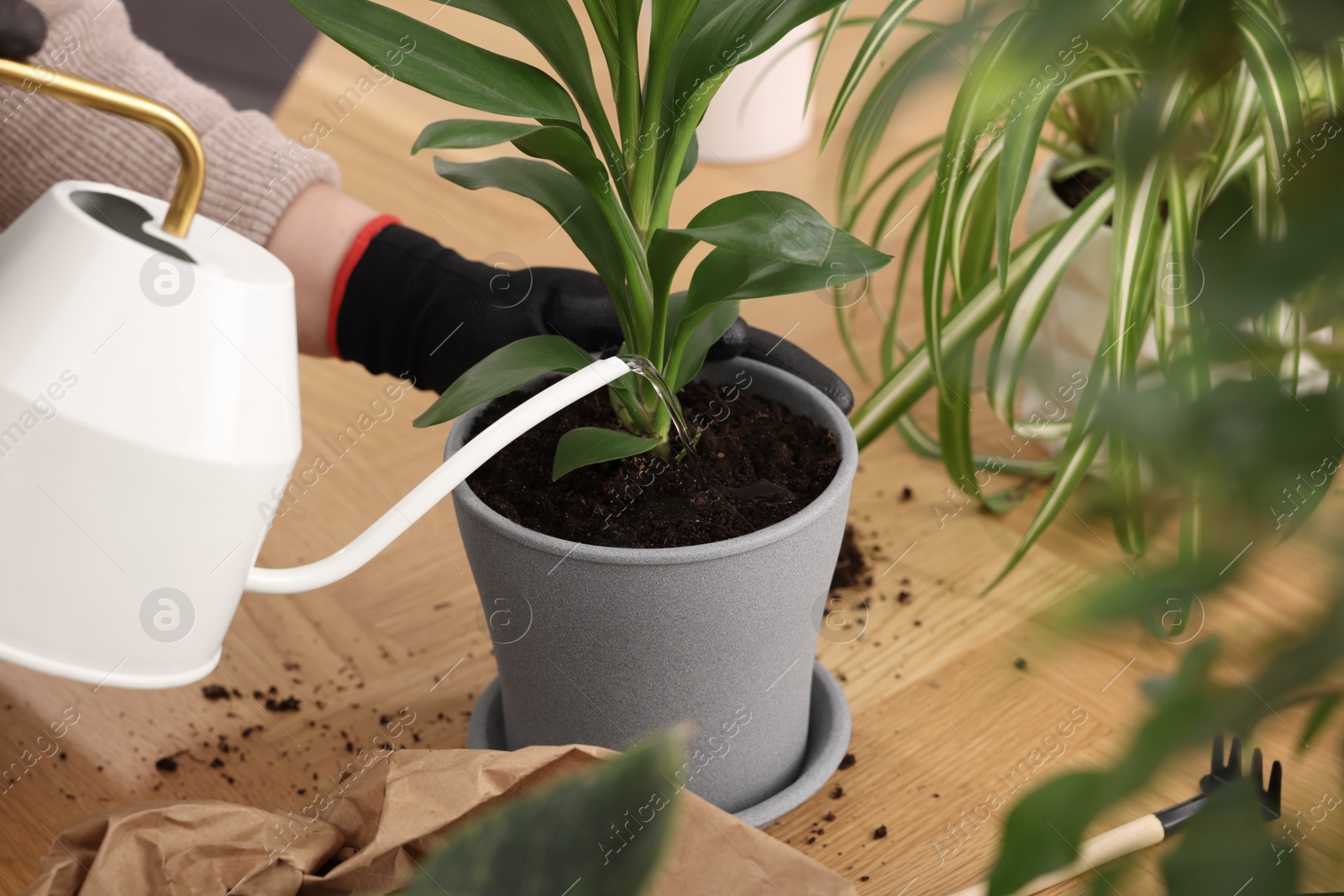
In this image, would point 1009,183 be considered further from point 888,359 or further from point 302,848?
point 302,848

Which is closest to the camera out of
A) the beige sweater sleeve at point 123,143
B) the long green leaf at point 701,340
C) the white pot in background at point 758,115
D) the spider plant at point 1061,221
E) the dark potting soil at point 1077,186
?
the long green leaf at point 701,340

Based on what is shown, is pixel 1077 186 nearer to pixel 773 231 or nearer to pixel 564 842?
pixel 773 231

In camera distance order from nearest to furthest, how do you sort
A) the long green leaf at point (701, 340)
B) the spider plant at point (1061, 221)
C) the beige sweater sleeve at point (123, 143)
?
the long green leaf at point (701, 340) < the spider plant at point (1061, 221) < the beige sweater sleeve at point (123, 143)

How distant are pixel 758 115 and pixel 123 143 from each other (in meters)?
0.75

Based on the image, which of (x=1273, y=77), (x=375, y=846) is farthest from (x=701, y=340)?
(x=1273, y=77)

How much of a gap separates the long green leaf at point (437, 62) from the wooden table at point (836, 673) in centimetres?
27

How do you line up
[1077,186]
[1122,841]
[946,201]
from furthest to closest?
[1077,186]
[946,201]
[1122,841]

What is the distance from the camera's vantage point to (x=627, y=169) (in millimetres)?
519

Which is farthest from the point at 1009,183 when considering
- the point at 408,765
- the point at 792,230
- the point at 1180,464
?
the point at 1180,464

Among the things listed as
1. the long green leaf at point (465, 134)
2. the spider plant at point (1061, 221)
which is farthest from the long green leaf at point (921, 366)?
the long green leaf at point (465, 134)

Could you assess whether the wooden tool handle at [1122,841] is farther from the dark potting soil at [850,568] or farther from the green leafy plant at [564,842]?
the green leafy plant at [564,842]

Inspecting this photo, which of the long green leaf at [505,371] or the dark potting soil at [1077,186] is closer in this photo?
the long green leaf at [505,371]

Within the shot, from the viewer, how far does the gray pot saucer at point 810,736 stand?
603mm

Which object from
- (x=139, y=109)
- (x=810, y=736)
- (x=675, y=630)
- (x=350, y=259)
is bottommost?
(x=810, y=736)
